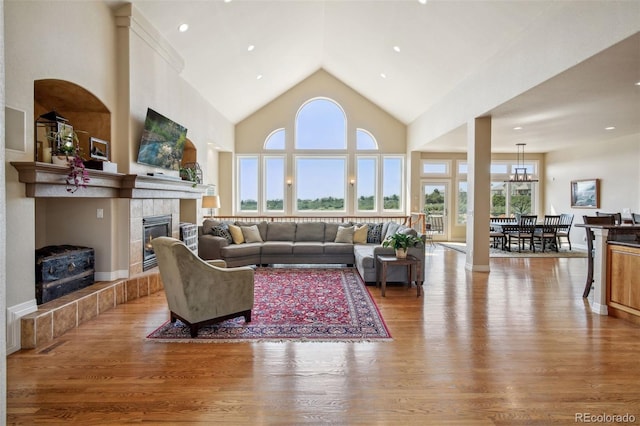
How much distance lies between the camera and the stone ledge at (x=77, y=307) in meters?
3.08

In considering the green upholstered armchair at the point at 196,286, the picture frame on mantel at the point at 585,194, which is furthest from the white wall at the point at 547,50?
the picture frame on mantel at the point at 585,194

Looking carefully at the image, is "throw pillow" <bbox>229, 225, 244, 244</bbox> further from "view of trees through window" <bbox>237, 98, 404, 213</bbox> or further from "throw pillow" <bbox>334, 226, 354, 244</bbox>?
"view of trees through window" <bbox>237, 98, 404, 213</bbox>

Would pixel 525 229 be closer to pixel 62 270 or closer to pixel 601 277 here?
pixel 601 277

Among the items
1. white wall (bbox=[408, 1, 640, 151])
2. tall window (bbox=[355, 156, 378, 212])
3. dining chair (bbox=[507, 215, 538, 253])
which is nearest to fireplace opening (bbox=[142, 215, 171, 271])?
white wall (bbox=[408, 1, 640, 151])

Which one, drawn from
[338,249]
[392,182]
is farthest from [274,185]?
[338,249]

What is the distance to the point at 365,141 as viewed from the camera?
10.8 meters

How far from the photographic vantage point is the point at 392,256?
5.26 meters

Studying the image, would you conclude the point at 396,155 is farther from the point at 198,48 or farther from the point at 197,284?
the point at 197,284

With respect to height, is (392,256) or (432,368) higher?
(392,256)

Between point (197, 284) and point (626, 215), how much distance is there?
394 inches

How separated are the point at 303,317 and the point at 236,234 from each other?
11.4 ft

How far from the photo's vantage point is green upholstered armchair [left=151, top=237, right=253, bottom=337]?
3.30 metres

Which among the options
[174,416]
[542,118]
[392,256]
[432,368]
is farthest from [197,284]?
[542,118]

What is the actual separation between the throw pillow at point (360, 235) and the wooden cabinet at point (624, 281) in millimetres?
3902
